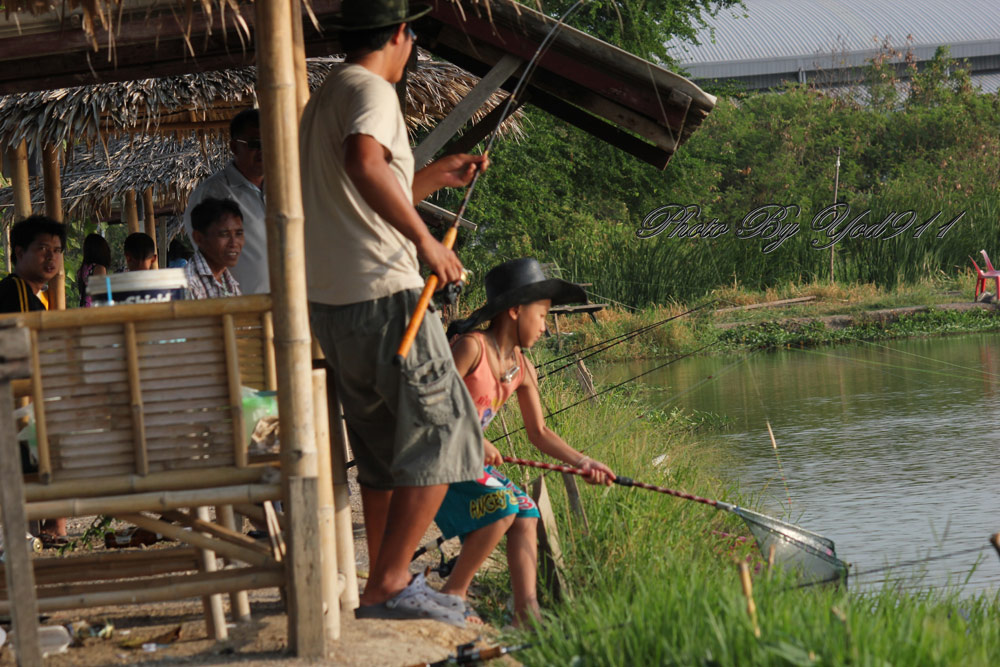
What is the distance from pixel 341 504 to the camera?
3486mm

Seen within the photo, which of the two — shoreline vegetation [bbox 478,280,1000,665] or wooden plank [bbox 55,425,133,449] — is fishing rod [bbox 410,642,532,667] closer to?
shoreline vegetation [bbox 478,280,1000,665]

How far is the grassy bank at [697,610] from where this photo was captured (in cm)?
261

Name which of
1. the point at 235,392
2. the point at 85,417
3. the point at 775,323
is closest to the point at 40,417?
the point at 85,417

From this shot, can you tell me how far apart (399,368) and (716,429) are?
6.80 meters

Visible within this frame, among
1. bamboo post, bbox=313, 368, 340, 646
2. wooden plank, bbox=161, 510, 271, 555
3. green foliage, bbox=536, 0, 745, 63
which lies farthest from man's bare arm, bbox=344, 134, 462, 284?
green foliage, bbox=536, 0, 745, 63

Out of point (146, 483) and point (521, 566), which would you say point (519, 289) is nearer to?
point (521, 566)

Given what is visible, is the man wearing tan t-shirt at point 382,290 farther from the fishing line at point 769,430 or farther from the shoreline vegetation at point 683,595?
the fishing line at point 769,430

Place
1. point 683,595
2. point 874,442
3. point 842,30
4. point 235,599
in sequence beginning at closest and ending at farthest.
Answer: point 683,595
point 235,599
point 874,442
point 842,30

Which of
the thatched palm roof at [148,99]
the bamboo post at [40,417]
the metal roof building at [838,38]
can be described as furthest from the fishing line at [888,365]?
the metal roof building at [838,38]

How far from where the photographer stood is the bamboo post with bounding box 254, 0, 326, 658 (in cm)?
295

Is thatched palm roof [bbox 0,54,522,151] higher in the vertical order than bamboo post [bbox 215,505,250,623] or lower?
higher

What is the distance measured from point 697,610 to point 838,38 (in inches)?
1386

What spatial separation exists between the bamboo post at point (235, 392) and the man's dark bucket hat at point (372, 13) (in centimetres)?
89

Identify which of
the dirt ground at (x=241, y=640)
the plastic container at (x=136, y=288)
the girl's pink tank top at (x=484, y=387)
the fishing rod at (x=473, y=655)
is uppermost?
the plastic container at (x=136, y=288)
